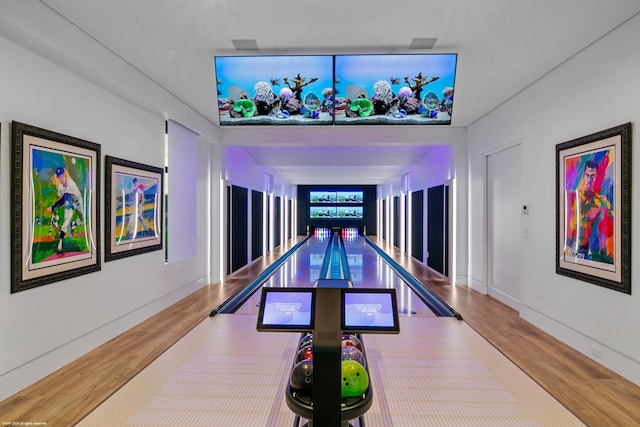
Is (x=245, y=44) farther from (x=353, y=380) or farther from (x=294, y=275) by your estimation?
(x=294, y=275)

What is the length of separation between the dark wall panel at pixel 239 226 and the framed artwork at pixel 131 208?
8.27ft

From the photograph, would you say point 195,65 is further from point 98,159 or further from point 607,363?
point 607,363

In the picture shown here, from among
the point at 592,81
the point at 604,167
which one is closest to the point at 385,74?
the point at 592,81

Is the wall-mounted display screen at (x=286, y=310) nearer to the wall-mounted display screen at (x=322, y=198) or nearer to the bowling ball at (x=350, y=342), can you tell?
the bowling ball at (x=350, y=342)

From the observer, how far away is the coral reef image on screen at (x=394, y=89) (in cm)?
417

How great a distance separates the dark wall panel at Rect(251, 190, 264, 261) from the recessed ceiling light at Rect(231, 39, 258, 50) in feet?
17.8

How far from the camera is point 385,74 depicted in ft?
14.8

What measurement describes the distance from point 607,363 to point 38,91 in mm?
5133

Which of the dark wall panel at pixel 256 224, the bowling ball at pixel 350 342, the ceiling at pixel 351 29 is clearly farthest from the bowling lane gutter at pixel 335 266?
the ceiling at pixel 351 29

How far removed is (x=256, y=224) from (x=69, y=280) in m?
A: 6.10

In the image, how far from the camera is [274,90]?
4.92m

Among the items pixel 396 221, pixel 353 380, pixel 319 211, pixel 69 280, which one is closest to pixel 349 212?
pixel 319 211

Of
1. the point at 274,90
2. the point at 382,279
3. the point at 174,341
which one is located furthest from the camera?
the point at 382,279

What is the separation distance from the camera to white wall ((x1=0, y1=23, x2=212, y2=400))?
2.48 m
